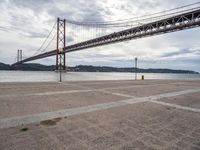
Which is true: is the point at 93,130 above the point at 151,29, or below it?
below

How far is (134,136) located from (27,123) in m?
2.34

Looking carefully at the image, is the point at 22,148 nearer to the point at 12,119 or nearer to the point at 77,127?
the point at 77,127

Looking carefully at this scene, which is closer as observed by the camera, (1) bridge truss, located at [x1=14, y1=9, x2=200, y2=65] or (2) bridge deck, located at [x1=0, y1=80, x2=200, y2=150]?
(2) bridge deck, located at [x1=0, y1=80, x2=200, y2=150]

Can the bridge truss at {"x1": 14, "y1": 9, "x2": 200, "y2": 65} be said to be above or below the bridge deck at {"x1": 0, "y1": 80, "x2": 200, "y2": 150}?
above

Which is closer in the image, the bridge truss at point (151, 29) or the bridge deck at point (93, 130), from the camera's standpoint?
the bridge deck at point (93, 130)

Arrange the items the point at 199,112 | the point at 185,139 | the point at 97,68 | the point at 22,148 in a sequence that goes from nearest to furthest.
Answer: the point at 22,148 < the point at 185,139 < the point at 199,112 < the point at 97,68

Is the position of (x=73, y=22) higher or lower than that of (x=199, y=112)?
higher

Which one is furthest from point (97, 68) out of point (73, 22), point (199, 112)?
point (199, 112)

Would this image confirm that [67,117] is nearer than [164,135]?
No

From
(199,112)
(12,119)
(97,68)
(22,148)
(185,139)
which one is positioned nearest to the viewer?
(22,148)

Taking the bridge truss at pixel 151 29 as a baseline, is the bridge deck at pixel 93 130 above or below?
below

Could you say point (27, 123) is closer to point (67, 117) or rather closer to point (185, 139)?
point (67, 117)

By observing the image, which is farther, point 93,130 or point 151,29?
point 151,29

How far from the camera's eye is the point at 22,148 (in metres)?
2.51
